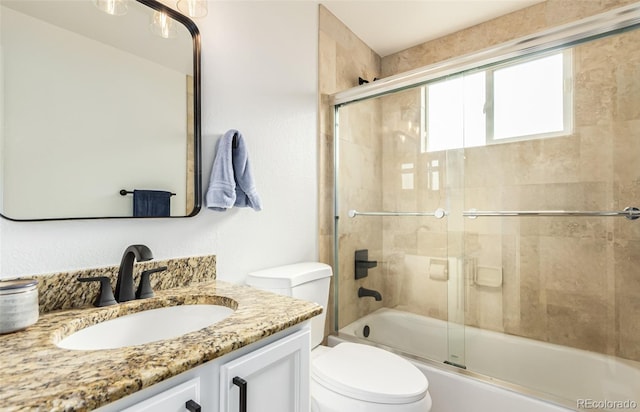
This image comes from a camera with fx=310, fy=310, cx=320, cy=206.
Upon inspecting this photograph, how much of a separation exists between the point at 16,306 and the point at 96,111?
60 centimetres

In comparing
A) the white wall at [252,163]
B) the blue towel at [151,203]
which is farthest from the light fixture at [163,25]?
the blue towel at [151,203]

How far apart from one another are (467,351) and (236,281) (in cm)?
134

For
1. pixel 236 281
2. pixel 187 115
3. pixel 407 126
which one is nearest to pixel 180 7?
pixel 187 115

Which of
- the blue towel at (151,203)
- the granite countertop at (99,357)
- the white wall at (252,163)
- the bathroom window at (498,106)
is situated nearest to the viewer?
the granite countertop at (99,357)

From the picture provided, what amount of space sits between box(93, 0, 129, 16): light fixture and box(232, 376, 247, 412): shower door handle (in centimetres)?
119

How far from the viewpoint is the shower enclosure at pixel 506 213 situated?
1.54 m

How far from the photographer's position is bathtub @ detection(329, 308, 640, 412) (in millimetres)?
1393

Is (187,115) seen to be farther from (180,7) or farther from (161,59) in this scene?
(180,7)

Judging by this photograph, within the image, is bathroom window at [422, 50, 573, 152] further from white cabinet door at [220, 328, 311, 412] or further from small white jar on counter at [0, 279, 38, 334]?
small white jar on counter at [0, 279, 38, 334]

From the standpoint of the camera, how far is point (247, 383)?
74 centimetres

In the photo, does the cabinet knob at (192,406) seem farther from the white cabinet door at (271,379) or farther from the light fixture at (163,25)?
the light fixture at (163,25)

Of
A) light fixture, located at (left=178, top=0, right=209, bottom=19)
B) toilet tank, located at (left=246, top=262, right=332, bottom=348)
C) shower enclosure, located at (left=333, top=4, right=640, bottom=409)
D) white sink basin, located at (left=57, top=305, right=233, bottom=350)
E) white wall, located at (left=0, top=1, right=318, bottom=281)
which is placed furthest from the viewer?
A: shower enclosure, located at (left=333, top=4, right=640, bottom=409)

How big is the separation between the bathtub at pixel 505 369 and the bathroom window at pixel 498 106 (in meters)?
1.16

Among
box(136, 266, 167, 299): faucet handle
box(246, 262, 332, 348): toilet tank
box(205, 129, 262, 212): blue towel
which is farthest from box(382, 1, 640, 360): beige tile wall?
box(136, 266, 167, 299): faucet handle
